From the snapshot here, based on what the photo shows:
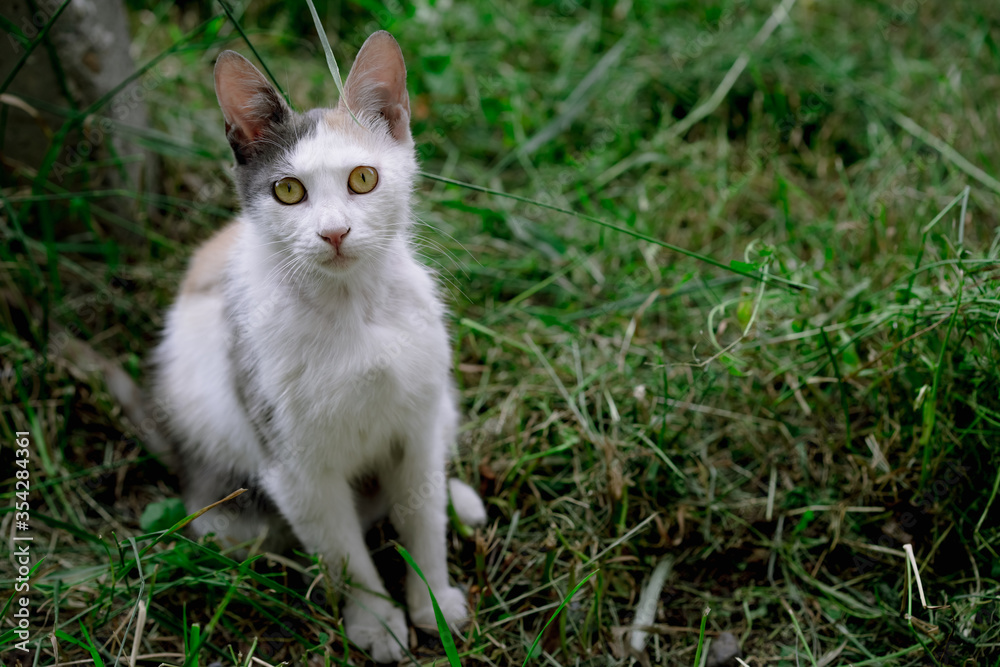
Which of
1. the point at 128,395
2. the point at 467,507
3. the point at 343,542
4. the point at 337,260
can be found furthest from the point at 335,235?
the point at 128,395

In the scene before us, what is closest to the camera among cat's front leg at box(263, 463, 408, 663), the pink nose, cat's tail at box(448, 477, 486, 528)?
the pink nose

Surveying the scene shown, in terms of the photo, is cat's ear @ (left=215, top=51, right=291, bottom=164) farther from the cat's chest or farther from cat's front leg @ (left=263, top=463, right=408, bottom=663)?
cat's front leg @ (left=263, top=463, right=408, bottom=663)

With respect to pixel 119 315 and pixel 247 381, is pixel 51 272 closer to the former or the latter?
pixel 119 315

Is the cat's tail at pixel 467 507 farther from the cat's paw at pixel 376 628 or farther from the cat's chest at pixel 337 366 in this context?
the cat's chest at pixel 337 366

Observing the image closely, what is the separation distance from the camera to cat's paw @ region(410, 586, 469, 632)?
86.5 inches

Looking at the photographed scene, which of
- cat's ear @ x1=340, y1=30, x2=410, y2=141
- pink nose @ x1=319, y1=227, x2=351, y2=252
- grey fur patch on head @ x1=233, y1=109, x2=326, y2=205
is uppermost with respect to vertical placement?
cat's ear @ x1=340, y1=30, x2=410, y2=141

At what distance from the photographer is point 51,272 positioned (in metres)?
2.77

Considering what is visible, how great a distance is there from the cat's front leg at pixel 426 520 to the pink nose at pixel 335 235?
66 centimetres

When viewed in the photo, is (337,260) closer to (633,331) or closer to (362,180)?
(362,180)

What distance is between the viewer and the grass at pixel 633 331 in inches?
83.7

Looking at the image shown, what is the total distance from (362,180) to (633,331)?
4.01ft

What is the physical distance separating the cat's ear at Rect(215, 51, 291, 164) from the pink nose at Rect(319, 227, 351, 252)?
40cm

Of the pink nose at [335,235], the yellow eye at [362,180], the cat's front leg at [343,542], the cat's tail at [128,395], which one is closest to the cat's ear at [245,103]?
the yellow eye at [362,180]

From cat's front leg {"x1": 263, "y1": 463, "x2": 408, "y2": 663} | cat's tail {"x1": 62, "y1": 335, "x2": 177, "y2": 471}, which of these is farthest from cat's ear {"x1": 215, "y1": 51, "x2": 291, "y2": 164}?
cat's tail {"x1": 62, "y1": 335, "x2": 177, "y2": 471}
